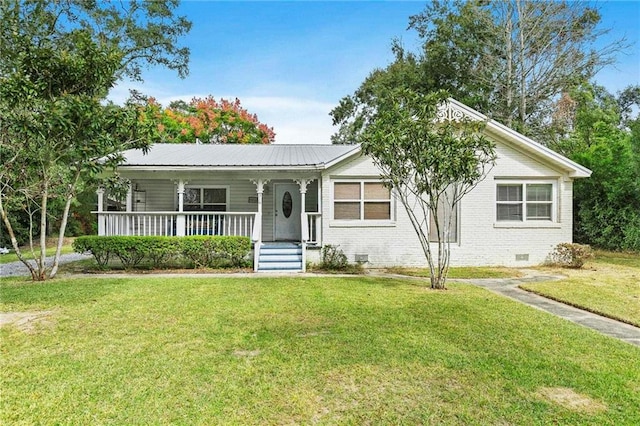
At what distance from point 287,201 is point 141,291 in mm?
6787

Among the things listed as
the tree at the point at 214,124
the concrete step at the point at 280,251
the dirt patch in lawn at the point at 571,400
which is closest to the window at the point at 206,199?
the concrete step at the point at 280,251

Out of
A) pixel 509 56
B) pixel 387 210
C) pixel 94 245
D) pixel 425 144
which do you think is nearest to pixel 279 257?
pixel 387 210

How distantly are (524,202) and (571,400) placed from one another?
10.5 meters

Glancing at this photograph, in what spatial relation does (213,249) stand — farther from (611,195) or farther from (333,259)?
(611,195)

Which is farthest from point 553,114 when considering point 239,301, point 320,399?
point 320,399

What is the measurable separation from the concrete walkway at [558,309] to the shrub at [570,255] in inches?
85.6

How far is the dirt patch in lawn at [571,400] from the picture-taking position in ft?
10.9

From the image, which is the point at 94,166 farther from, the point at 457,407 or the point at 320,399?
the point at 457,407

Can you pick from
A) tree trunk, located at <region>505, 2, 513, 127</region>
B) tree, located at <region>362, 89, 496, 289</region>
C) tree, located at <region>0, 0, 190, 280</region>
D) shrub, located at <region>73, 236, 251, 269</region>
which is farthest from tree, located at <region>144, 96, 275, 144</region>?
tree, located at <region>362, 89, 496, 289</region>

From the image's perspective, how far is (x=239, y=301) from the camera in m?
7.17

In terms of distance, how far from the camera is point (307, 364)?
4.23 m

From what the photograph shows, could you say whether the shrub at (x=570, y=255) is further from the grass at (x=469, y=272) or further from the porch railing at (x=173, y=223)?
the porch railing at (x=173, y=223)

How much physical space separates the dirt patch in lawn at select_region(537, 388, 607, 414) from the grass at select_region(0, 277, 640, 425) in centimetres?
2

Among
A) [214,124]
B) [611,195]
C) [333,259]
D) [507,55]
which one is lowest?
[333,259]
